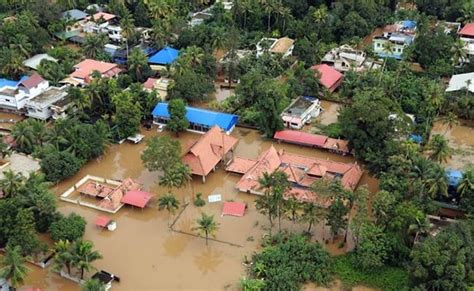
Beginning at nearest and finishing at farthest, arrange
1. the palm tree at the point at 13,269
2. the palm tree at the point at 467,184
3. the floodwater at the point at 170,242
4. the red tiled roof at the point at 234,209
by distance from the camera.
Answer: the palm tree at the point at 13,269 → the floodwater at the point at 170,242 → the palm tree at the point at 467,184 → the red tiled roof at the point at 234,209

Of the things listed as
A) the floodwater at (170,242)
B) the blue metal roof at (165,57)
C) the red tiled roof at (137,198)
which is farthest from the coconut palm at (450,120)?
the blue metal roof at (165,57)

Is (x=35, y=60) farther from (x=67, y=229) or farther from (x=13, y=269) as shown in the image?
(x=13, y=269)

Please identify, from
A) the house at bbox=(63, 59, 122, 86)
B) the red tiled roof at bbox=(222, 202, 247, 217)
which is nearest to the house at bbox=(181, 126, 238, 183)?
the red tiled roof at bbox=(222, 202, 247, 217)

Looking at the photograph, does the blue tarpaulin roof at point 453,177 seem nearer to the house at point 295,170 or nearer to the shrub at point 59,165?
the house at point 295,170

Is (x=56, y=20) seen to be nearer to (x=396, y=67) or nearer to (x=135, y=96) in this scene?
(x=135, y=96)

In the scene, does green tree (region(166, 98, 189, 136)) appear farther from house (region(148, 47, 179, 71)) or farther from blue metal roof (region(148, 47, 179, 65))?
blue metal roof (region(148, 47, 179, 65))
